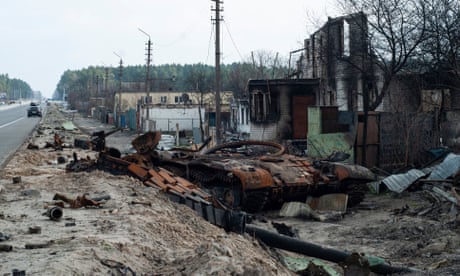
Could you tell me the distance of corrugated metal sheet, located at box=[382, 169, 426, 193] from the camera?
692 inches

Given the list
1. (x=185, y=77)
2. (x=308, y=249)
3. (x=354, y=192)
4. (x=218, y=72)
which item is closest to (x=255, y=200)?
(x=354, y=192)

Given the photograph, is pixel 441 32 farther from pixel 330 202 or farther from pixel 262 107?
pixel 330 202

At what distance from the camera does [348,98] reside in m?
32.0

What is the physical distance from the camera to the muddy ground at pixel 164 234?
6.67 metres

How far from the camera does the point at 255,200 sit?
1480 centimetres

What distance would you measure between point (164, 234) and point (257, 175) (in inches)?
244

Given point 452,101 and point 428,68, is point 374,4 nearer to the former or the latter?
point 428,68

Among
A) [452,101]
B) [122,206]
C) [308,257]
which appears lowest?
[308,257]

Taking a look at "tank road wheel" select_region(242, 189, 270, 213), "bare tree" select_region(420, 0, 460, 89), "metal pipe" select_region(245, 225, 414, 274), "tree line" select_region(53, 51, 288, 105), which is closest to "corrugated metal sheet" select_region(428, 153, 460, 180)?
"tank road wheel" select_region(242, 189, 270, 213)

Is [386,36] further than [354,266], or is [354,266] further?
[386,36]

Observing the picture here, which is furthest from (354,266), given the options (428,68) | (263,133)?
(263,133)

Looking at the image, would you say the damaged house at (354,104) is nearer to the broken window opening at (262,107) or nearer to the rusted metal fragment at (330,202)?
the broken window opening at (262,107)

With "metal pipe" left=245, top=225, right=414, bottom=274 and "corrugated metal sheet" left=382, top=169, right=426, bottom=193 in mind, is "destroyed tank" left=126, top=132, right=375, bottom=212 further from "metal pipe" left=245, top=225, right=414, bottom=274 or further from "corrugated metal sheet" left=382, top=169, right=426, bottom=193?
"metal pipe" left=245, top=225, right=414, bottom=274

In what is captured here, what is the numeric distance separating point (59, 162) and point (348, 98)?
1592 cm
